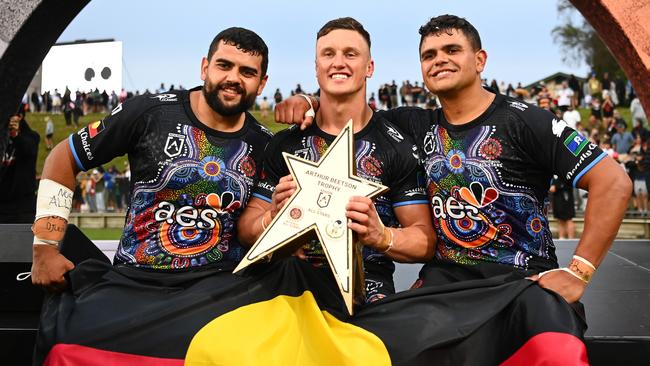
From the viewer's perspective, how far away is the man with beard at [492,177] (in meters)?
2.94

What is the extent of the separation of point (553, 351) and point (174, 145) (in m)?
2.04

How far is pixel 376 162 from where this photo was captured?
339 centimetres

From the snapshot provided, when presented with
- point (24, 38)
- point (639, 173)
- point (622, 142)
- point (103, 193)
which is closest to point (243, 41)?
point (24, 38)

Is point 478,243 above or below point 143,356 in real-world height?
above

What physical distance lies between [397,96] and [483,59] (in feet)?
95.0

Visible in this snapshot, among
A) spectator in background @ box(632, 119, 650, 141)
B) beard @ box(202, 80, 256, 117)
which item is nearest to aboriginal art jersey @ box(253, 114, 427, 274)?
beard @ box(202, 80, 256, 117)

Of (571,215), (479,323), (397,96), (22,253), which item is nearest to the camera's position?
(479,323)

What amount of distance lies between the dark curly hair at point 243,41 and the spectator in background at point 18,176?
3395 mm

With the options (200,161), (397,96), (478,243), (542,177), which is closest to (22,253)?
(200,161)

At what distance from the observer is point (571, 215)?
10.7 m

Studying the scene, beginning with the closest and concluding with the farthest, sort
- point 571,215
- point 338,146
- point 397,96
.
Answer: point 338,146, point 571,215, point 397,96

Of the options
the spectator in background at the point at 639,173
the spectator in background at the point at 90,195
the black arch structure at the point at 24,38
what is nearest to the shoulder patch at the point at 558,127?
the black arch structure at the point at 24,38

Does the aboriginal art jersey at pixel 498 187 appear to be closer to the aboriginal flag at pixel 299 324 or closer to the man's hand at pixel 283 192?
the aboriginal flag at pixel 299 324

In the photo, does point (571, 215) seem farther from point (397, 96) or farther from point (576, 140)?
point (397, 96)
